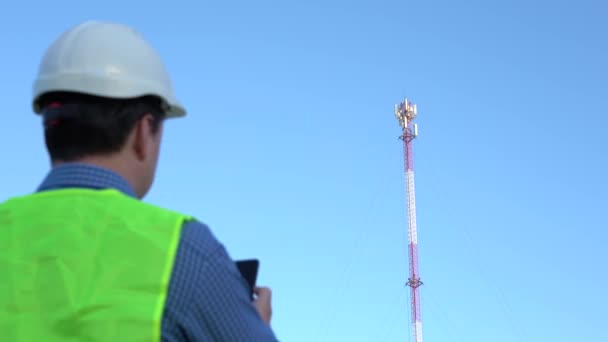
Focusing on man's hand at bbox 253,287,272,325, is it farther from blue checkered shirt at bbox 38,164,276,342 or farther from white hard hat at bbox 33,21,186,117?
white hard hat at bbox 33,21,186,117

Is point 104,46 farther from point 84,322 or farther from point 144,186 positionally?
point 84,322

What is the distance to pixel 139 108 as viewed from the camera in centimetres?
241

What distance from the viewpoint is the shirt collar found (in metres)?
2.28

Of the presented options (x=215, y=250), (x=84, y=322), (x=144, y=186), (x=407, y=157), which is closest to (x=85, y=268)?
(x=84, y=322)

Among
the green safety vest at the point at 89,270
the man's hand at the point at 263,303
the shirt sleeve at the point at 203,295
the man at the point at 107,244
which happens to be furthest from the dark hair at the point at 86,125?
the man's hand at the point at 263,303

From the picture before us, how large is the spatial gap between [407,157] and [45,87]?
37.5 m

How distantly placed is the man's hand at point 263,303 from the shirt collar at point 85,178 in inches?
17.7

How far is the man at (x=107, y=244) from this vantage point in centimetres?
198

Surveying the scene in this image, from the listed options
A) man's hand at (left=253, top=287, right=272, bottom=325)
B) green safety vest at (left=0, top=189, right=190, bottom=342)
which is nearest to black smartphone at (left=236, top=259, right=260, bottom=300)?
man's hand at (left=253, top=287, right=272, bottom=325)

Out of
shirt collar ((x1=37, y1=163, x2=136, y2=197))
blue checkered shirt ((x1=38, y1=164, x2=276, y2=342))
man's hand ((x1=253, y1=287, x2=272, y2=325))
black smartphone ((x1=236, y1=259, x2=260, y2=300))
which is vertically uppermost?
shirt collar ((x1=37, y1=163, x2=136, y2=197))

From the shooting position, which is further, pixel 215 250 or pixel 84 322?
pixel 215 250

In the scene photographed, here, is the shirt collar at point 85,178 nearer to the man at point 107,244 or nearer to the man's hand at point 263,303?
the man at point 107,244

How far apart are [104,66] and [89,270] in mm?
651

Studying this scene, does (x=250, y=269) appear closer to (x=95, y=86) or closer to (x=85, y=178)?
(x=85, y=178)
